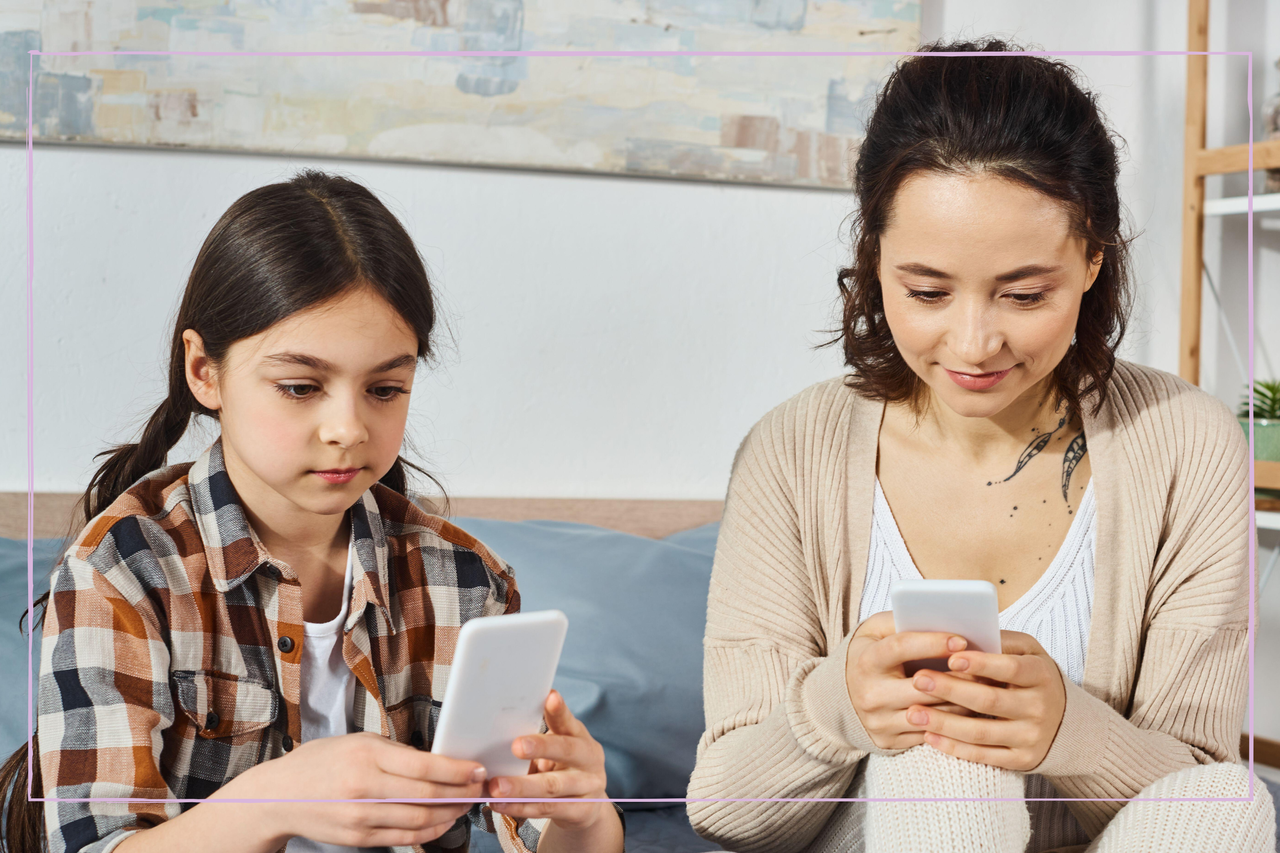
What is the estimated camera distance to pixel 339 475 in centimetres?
52

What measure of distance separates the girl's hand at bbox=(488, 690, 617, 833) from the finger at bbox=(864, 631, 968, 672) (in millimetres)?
184

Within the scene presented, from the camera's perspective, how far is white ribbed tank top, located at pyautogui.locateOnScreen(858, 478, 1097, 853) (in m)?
0.73

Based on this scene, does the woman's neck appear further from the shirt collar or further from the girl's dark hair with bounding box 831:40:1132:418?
the shirt collar

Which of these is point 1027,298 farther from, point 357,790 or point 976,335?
point 357,790

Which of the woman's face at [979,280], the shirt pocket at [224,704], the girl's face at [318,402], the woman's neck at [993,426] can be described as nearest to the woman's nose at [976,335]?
the woman's face at [979,280]

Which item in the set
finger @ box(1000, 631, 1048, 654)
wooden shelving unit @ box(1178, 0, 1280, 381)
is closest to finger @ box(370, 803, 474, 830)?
finger @ box(1000, 631, 1048, 654)

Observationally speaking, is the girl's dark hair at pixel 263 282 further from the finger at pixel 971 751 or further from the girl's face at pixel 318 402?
the finger at pixel 971 751

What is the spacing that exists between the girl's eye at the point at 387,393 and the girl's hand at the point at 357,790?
185 mm

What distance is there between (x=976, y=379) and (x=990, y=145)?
15 cm

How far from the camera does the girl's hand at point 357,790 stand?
53cm

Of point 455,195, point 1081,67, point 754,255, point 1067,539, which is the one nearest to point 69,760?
point 455,195

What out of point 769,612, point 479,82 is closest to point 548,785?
point 769,612

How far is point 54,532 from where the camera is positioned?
1.94ft

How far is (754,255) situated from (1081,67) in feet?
1.04
